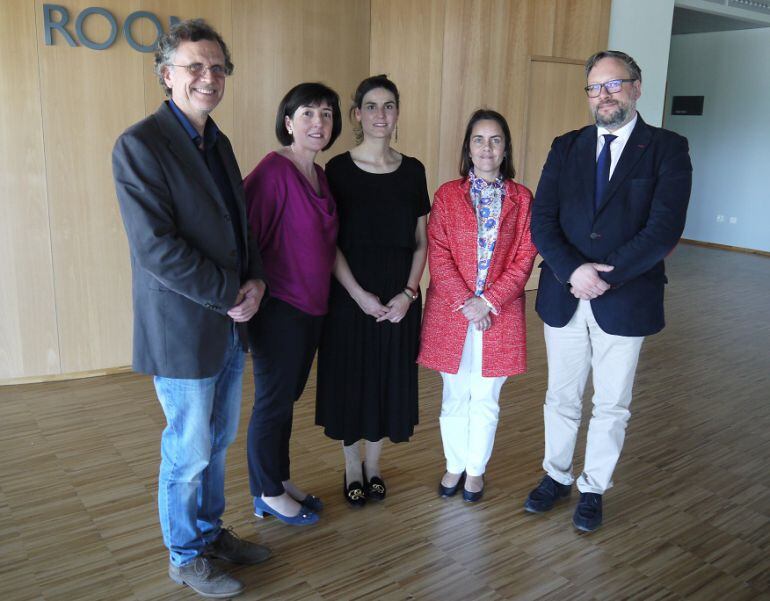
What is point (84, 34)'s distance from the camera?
14.5 feet

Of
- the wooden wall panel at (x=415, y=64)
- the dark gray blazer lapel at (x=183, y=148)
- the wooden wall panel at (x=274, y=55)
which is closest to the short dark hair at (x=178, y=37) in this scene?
the dark gray blazer lapel at (x=183, y=148)

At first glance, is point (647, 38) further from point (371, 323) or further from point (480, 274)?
point (371, 323)

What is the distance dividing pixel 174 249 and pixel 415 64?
4.90 meters

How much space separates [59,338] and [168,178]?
3.15m

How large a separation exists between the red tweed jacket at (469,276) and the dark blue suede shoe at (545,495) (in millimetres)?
583

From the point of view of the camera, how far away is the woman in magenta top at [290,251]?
2.58 m

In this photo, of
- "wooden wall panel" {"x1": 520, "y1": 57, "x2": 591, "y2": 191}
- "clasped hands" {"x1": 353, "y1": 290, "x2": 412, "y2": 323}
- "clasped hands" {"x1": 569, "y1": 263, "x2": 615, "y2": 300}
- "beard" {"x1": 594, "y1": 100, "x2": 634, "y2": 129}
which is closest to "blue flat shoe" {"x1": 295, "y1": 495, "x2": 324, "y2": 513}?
"clasped hands" {"x1": 353, "y1": 290, "x2": 412, "y2": 323}

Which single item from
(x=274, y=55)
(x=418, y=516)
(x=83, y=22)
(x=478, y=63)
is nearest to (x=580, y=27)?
(x=478, y=63)

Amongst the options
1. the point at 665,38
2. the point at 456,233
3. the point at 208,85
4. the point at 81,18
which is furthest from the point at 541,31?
the point at 208,85

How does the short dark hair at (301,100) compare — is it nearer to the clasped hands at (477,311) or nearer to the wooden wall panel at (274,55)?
the clasped hands at (477,311)

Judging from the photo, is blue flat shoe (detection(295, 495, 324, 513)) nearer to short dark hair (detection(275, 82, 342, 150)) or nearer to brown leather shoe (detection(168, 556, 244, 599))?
brown leather shoe (detection(168, 556, 244, 599))

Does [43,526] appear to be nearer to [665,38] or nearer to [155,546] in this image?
[155,546]

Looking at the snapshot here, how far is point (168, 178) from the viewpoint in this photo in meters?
2.09

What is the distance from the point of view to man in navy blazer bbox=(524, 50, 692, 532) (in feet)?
8.77
